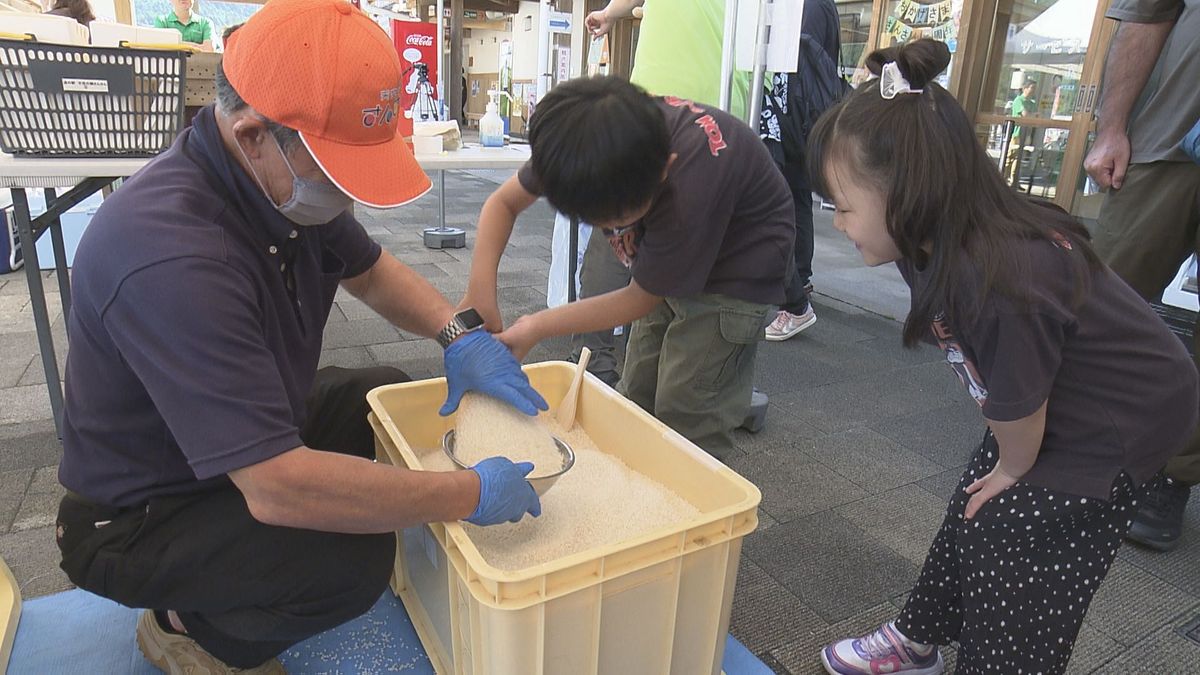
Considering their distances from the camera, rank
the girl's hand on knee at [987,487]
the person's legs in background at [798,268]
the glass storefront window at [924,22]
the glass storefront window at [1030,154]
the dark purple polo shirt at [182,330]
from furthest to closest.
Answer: the glass storefront window at [924,22] → the glass storefront window at [1030,154] → the person's legs in background at [798,268] → the girl's hand on knee at [987,487] → the dark purple polo shirt at [182,330]

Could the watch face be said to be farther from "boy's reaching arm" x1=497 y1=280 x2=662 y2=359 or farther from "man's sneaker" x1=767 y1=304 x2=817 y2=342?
"man's sneaker" x1=767 y1=304 x2=817 y2=342

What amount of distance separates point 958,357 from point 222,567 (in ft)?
3.16

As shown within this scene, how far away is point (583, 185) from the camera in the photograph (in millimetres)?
958

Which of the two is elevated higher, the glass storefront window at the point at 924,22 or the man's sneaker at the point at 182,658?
the glass storefront window at the point at 924,22

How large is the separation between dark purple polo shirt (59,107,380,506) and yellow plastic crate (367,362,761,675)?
27 cm

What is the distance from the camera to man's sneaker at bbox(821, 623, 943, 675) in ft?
3.81

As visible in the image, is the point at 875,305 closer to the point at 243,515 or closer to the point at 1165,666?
the point at 1165,666

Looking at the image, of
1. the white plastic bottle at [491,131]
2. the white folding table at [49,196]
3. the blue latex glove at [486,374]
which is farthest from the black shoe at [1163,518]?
the white folding table at [49,196]

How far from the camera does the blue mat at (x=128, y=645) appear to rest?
1084mm

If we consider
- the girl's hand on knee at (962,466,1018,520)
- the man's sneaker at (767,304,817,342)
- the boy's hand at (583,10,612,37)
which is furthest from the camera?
the man's sneaker at (767,304,817,342)

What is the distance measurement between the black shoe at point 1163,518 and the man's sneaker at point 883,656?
71 cm

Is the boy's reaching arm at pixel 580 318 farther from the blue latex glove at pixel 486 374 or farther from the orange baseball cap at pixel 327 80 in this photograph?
the orange baseball cap at pixel 327 80

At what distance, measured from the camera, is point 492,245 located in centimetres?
145

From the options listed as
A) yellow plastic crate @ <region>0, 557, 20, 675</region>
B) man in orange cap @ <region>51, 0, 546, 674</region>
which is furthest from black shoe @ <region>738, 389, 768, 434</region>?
yellow plastic crate @ <region>0, 557, 20, 675</region>
